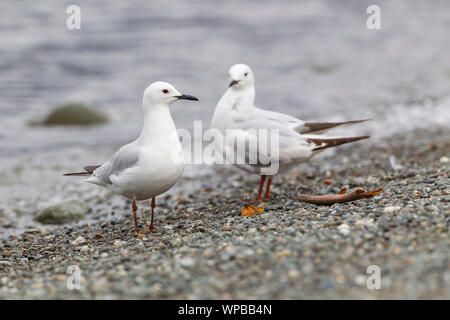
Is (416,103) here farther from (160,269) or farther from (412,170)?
(160,269)

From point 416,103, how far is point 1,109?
8.63 m

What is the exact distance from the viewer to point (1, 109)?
38.3ft

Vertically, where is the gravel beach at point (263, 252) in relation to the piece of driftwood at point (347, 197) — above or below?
below

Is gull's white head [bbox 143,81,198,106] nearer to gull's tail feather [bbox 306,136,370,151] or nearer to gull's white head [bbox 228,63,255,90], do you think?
gull's white head [bbox 228,63,255,90]

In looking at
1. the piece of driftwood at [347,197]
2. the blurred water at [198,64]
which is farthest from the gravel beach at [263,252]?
the blurred water at [198,64]

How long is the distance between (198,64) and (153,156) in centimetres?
1035

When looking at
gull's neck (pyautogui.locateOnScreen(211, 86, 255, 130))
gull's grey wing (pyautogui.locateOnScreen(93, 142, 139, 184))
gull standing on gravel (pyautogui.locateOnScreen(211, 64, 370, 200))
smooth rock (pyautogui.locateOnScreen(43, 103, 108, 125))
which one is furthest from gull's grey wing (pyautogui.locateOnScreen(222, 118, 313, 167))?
smooth rock (pyautogui.locateOnScreen(43, 103, 108, 125))

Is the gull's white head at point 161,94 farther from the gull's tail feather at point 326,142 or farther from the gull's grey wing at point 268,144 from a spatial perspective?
the gull's tail feather at point 326,142

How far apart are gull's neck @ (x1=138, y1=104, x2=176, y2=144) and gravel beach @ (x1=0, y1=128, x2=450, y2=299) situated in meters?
0.87

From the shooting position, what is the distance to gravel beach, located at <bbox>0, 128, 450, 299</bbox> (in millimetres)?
3279

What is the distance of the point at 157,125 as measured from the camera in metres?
4.89

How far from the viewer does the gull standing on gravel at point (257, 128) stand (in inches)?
227

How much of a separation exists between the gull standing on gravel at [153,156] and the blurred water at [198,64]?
3157 millimetres

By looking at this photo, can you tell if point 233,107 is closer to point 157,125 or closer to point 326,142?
point 326,142
